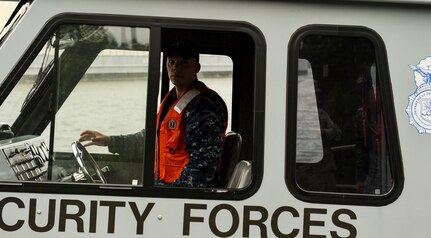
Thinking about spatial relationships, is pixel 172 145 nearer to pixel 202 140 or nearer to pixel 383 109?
pixel 202 140

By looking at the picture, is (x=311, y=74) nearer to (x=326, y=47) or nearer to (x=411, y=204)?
(x=326, y=47)

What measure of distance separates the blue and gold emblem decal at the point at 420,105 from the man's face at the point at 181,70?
125 centimetres

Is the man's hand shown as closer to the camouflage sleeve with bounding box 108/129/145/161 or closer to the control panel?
the camouflage sleeve with bounding box 108/129/145/161

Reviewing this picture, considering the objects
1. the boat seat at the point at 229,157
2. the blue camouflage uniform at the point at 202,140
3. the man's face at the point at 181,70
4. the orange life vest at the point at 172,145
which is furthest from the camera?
the man's face at the point at 181,70

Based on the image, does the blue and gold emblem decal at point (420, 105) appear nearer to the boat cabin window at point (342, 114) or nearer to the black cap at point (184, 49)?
the boat cabin window at point (342, 114)

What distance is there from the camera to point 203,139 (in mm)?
4336

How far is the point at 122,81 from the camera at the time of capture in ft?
13.2

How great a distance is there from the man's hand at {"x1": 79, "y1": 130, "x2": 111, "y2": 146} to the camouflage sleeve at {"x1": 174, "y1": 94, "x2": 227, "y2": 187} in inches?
16.9

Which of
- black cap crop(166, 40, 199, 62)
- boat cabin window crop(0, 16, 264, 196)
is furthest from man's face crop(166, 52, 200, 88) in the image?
boat cabin window crop(0, 16, 264, 196)

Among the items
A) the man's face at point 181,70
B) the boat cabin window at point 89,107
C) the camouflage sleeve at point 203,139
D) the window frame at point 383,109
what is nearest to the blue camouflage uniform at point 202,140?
the camouflage sleeve at point 203,139

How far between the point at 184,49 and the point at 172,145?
0.63m

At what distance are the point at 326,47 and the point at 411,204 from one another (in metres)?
0.86

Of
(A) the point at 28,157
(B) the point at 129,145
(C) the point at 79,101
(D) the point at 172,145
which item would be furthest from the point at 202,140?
(A) the point at 28,157

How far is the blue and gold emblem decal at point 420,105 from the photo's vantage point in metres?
4.04
